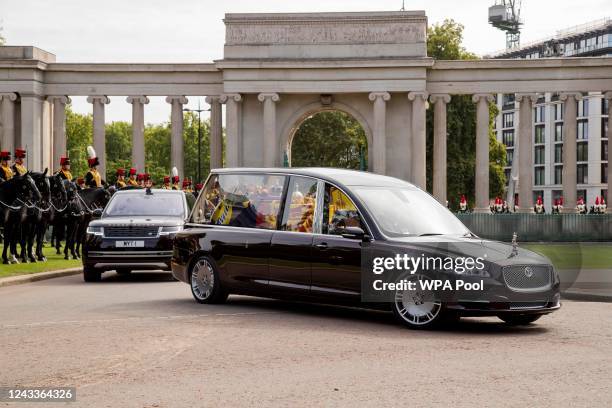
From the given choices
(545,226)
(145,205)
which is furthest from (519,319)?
(545,226)

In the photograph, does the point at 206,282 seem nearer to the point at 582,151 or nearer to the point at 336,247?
the point at 336,247

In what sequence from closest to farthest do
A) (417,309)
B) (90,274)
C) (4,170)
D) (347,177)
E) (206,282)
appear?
→ 1. (417,309)
2. (347,177)
3. (206,282)
4. (90,274)
5. (4,170)

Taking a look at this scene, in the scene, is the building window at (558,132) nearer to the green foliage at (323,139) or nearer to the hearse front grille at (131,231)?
the green foliage at (323,139)

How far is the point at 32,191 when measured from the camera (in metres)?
22.8

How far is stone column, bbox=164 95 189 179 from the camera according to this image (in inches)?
2103

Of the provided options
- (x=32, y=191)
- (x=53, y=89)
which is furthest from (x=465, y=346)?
(x=53, y=89)

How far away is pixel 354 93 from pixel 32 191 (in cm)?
3215

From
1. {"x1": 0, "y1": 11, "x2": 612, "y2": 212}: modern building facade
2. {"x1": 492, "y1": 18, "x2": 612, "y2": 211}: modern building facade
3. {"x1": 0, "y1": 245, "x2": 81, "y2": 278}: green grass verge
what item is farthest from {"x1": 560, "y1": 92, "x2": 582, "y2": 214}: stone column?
{"x1": 492, "y1": 18, "x2": 612, "y2": 211}: modern building facade

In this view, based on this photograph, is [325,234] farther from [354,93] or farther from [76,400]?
[354,93]

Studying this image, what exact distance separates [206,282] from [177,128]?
Answer: 40642mm

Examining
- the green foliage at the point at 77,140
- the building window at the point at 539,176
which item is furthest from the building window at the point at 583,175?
the green foliage at the point at 77,140

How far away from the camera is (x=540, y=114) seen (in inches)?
4914

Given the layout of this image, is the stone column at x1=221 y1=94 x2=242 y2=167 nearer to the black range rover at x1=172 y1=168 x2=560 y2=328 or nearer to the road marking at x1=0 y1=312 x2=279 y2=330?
the black range rover at x1=172 y1=168 x2=560 y2=328

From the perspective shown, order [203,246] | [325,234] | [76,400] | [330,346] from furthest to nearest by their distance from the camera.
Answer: [203,246]
[325,234]
[330,346]
[76,400]
